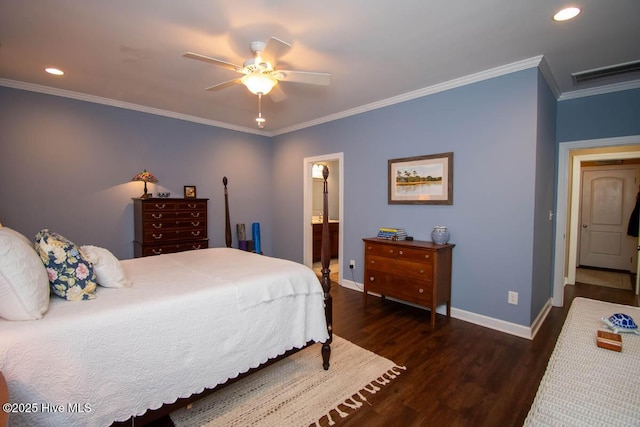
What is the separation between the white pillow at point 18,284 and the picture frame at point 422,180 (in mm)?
3406

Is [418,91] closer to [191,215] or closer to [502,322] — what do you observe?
[502,322]

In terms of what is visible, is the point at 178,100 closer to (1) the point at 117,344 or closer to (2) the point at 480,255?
(1) the point at 117,344

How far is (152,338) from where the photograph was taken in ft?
4.79

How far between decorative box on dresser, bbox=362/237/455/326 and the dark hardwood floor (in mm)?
271

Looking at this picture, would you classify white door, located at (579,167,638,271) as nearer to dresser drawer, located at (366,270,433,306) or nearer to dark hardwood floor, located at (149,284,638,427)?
dark hardwood floor, located at (149,284,638,427)

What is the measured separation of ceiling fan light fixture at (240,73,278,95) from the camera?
2.31 meters

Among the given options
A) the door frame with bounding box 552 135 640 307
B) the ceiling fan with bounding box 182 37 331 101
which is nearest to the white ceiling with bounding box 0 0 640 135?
the ceiling fan with bounding box 182 37 331 101

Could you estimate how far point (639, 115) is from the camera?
2.94 metres

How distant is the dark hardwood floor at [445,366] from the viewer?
179 cm

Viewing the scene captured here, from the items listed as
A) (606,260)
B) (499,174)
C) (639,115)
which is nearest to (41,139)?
(499,174)

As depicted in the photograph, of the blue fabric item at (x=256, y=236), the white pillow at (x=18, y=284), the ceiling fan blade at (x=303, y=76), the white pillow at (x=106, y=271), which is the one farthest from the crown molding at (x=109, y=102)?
the white pillow at (x=18, y=284)

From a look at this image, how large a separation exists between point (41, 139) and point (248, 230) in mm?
3045

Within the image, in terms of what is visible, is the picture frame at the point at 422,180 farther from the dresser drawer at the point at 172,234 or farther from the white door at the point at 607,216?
the white door at the point at 607,216

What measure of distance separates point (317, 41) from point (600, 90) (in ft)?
10.5
